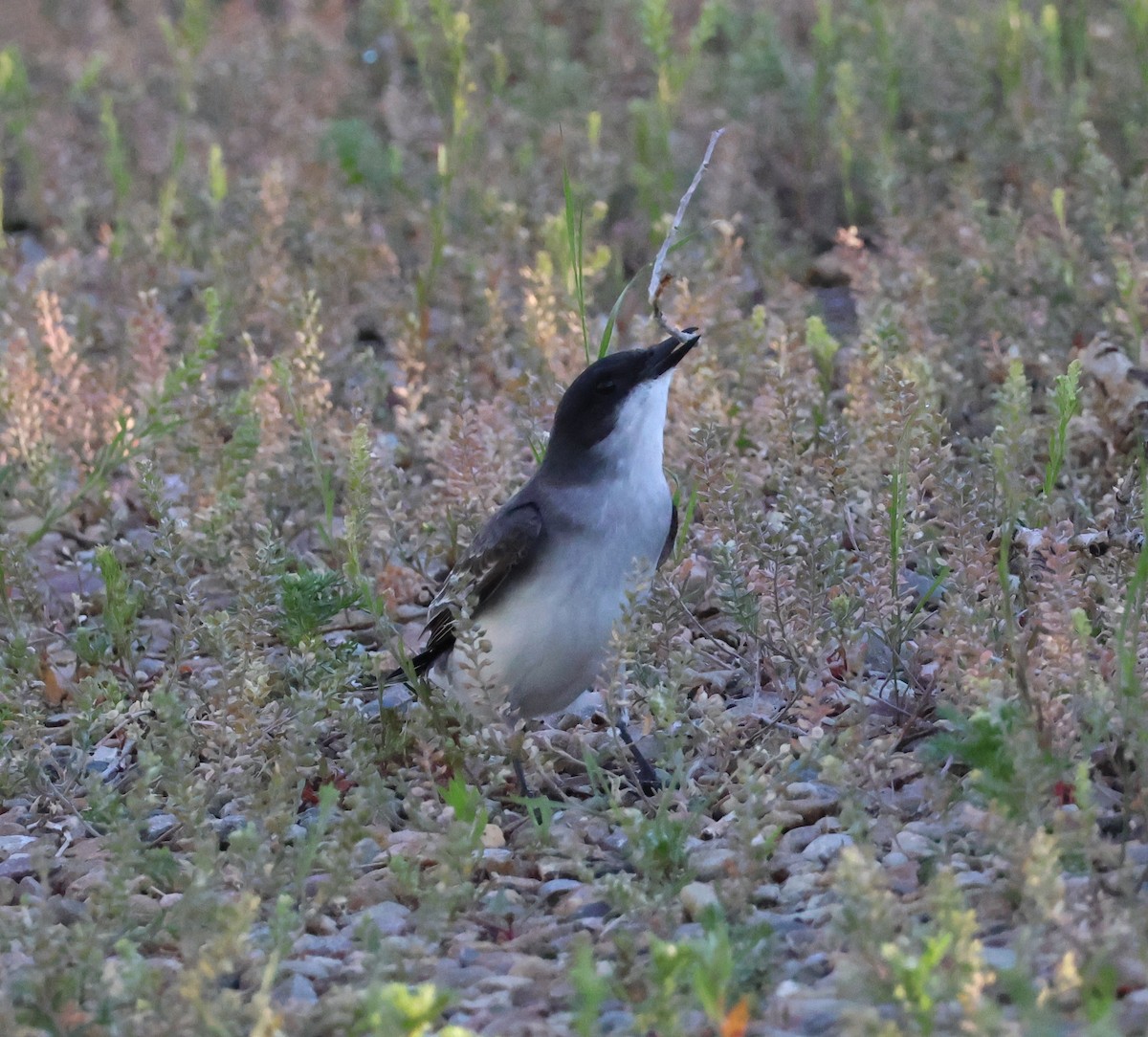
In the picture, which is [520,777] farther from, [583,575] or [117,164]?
[117,164]

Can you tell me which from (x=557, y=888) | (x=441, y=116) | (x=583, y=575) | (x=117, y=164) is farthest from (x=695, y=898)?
(x=117, y=164)

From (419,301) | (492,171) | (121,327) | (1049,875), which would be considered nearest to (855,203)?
(492,171)

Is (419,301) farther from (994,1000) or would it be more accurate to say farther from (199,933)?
(994,1000)

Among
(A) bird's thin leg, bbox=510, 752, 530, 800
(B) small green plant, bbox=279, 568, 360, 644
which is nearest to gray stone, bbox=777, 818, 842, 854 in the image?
(A) bird's thin leg, bbox=510, 752, 530, 800

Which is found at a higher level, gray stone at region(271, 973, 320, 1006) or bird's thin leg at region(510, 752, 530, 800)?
gray stone at region(271, 973, 320, 1006)

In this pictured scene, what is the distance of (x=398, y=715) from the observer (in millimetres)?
4859

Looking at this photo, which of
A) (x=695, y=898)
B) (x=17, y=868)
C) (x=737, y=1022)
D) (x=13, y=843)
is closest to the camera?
(x=737, y=1022)

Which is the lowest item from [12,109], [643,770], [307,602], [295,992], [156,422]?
[643,770]

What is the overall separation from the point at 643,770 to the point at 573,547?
24.0 inches

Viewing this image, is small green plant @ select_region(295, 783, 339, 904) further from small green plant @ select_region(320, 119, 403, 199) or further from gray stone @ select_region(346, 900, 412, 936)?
small green plant @ select_region(320, 119, 403, 199)

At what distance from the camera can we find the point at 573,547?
473 centimetres

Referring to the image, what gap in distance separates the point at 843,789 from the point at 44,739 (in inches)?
92.6

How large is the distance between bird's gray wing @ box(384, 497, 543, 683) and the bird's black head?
0.67 ft

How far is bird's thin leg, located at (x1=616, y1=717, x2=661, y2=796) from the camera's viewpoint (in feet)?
15.0
